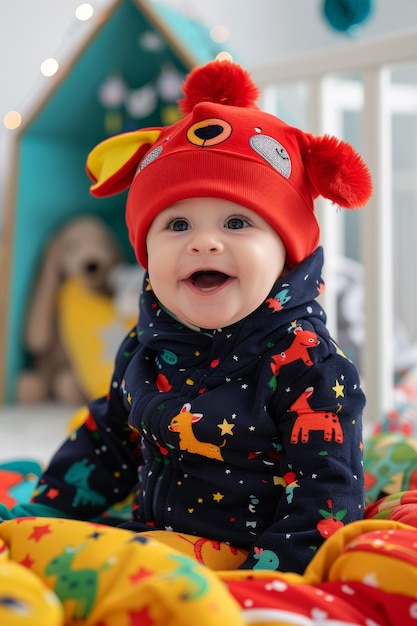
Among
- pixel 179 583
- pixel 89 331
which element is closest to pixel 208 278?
pixel 179 583

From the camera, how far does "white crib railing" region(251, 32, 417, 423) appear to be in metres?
1.71

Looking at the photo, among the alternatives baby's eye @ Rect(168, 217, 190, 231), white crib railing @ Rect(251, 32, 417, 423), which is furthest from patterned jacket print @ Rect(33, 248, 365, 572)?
white crib railing @ Rect(251, 32, 417, 423)

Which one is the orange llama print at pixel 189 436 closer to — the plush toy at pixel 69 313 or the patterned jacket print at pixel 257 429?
the patterned jacket print at pixel 257 429

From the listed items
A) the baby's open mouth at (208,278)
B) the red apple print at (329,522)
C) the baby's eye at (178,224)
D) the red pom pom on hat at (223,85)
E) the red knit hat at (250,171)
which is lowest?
the red apple print at (329,522)

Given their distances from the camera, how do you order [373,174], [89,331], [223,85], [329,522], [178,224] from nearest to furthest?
[329,522]
[178,224]
[223,85]
[373,174]
[89,331]

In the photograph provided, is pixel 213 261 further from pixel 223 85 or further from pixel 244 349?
pixel 223 85

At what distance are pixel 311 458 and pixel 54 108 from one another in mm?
1752

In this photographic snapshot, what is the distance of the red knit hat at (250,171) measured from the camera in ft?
3.05

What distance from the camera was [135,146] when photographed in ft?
3.44

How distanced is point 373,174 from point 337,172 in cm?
78

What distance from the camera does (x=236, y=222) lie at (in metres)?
0.94

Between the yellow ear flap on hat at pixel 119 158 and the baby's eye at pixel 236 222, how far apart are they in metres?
0.17

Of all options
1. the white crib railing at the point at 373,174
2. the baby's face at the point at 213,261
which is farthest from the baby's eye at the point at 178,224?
the white crib railing at the point at 373,174

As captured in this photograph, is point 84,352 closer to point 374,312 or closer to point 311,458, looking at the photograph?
point 374,312
